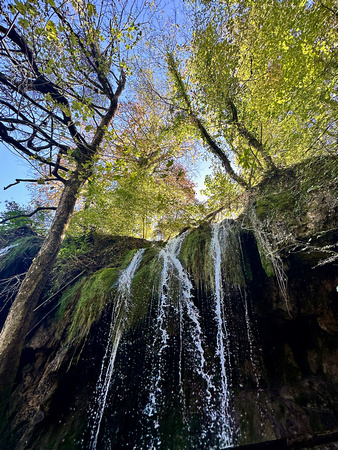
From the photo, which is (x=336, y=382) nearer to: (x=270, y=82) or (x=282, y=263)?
(x=282, y=263)

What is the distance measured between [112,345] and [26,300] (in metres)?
1.92

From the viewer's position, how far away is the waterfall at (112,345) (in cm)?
279

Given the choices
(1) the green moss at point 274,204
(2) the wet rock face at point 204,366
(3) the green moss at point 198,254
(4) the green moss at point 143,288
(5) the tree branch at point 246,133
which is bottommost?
(2) the wet rock face at point 204,366

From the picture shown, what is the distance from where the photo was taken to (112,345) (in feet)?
10.8

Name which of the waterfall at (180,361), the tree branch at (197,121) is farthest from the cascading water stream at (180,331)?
the tree branch at (197,121)

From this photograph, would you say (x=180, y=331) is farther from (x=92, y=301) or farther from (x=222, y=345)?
(x=92, y=301)

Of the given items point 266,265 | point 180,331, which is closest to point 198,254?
point 266,265

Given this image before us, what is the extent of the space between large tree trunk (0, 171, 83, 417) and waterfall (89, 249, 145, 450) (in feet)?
5.03

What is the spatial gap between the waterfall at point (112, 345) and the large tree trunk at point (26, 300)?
1.53 m

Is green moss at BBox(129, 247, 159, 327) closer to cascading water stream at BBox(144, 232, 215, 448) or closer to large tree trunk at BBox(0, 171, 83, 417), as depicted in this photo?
cascading water stream at BBox(144, 232, 215, 448)

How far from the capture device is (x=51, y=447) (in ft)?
8.70

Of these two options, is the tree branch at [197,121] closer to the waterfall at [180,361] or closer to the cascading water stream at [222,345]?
the cascading water stream at [222,345]

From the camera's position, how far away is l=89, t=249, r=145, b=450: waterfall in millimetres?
2795

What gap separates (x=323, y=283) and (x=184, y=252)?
260cm
